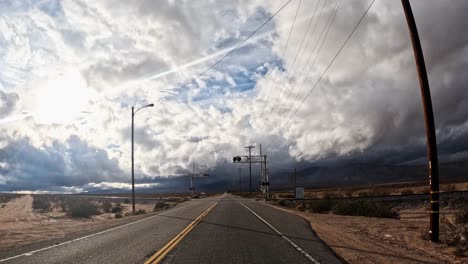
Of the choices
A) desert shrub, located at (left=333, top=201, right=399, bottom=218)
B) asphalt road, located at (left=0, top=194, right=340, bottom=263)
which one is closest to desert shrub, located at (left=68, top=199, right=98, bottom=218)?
desert shrub, located at (left=333, top=201, right=399, bottom=218)

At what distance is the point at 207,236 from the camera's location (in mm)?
16625

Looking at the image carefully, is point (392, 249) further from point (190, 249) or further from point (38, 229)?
point (38, 229)

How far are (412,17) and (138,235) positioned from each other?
13.0m

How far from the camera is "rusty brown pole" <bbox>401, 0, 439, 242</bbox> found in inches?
570

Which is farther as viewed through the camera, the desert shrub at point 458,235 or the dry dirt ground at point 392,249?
the desert shrub at point 458,235

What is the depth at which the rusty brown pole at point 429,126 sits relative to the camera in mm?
14484

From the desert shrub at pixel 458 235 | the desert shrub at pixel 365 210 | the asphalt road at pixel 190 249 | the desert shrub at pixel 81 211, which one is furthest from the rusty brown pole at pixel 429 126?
the desert shrub at pixel 81 211

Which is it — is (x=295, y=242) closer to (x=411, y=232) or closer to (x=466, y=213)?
(x=411, y=232)

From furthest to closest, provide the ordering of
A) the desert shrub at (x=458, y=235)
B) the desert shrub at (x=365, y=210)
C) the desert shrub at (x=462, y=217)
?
the desert shrub at (x=365, y=210) < the desert shrub at (x=462, y=217) < the desert shrub at (x=458, y=235)

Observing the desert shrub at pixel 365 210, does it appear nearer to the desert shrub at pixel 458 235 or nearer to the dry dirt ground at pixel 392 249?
the desert shrub at pixel 458 235

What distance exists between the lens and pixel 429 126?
14750 mm

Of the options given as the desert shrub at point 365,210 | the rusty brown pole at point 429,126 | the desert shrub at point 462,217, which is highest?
the rusty brown pole at point 429,126

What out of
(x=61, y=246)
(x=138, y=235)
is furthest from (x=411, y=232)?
(x=61, y=246)

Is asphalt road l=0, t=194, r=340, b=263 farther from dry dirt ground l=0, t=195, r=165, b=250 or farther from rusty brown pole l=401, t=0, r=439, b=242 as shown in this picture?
rusty brown pole l=401, t=0, r=439, b=242
